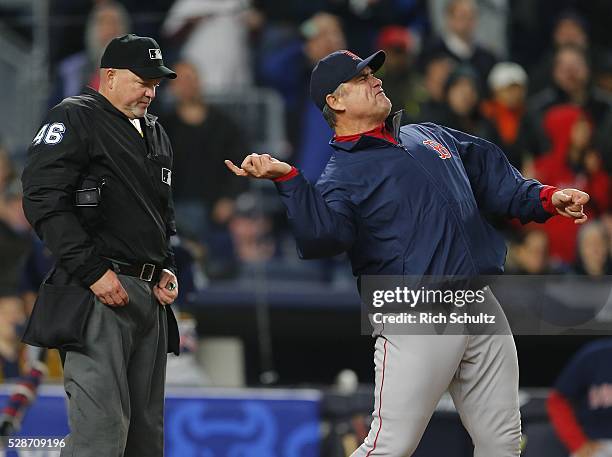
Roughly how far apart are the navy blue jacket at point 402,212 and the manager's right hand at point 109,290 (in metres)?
0.66

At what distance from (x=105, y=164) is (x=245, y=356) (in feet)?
13.6

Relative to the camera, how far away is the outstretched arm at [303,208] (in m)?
4.55

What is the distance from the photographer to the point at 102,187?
468cm

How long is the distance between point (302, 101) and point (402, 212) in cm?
410

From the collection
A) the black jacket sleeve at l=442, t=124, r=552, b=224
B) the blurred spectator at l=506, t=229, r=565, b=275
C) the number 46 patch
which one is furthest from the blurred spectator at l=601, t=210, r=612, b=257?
the number 46 patch

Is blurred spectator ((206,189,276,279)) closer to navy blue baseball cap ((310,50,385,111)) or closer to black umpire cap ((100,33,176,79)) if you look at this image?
navy blue baseball cap ((310,50,385,111))

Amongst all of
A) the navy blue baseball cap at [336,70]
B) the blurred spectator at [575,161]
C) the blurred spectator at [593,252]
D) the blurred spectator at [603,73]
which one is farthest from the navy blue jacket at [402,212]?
the blurred spectator at [603,73]

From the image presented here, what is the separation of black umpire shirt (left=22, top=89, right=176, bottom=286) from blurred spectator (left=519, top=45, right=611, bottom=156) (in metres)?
4.63

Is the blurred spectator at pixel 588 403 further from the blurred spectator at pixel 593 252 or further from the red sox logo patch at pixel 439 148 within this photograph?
the red sox logo patch at pixel 439 148

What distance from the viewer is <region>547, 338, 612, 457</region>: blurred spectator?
23.0 feet

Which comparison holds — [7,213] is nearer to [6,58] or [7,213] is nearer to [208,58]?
[6,58]

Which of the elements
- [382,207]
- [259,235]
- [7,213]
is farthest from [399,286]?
[7,213]

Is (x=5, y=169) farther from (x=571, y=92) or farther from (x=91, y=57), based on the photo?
(x=571, y=92)

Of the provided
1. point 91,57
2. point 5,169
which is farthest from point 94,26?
point 5,169
